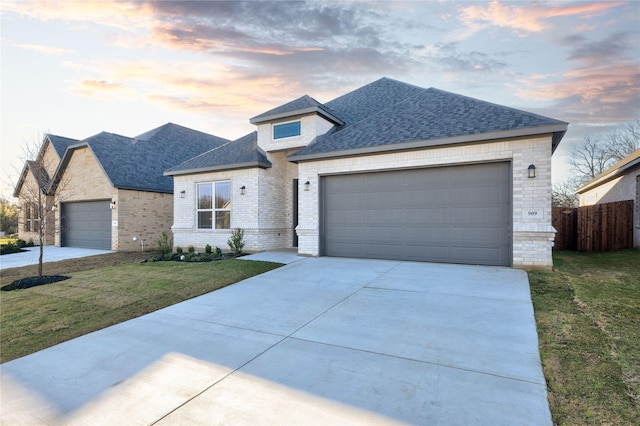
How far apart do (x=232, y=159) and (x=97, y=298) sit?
7.73m

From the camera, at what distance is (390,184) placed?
9.55m

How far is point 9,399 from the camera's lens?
3.05 meters

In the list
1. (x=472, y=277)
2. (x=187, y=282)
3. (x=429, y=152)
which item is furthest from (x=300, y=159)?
(x=472, y=277)

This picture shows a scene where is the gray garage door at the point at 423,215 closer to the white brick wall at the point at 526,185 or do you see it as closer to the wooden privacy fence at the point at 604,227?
the white brick wall at the point at 526,185

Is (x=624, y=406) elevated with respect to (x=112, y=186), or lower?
lower

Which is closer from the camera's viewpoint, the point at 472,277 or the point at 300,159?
the point at 472,277

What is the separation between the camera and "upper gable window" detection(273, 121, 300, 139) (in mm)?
12272

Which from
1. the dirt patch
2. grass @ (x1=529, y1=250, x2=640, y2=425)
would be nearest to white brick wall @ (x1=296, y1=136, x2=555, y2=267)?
grass @ (x1=529, y1=250, x2=640, y2=425)

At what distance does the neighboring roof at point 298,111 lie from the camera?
11.7m

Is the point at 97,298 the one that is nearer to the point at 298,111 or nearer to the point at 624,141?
the point at 298,111

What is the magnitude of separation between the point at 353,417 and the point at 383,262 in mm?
6848

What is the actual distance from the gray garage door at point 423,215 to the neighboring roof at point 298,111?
9.89 feet

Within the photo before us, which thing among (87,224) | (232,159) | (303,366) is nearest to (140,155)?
→ (87,224)

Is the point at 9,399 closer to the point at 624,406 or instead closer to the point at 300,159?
the point at 624,406
